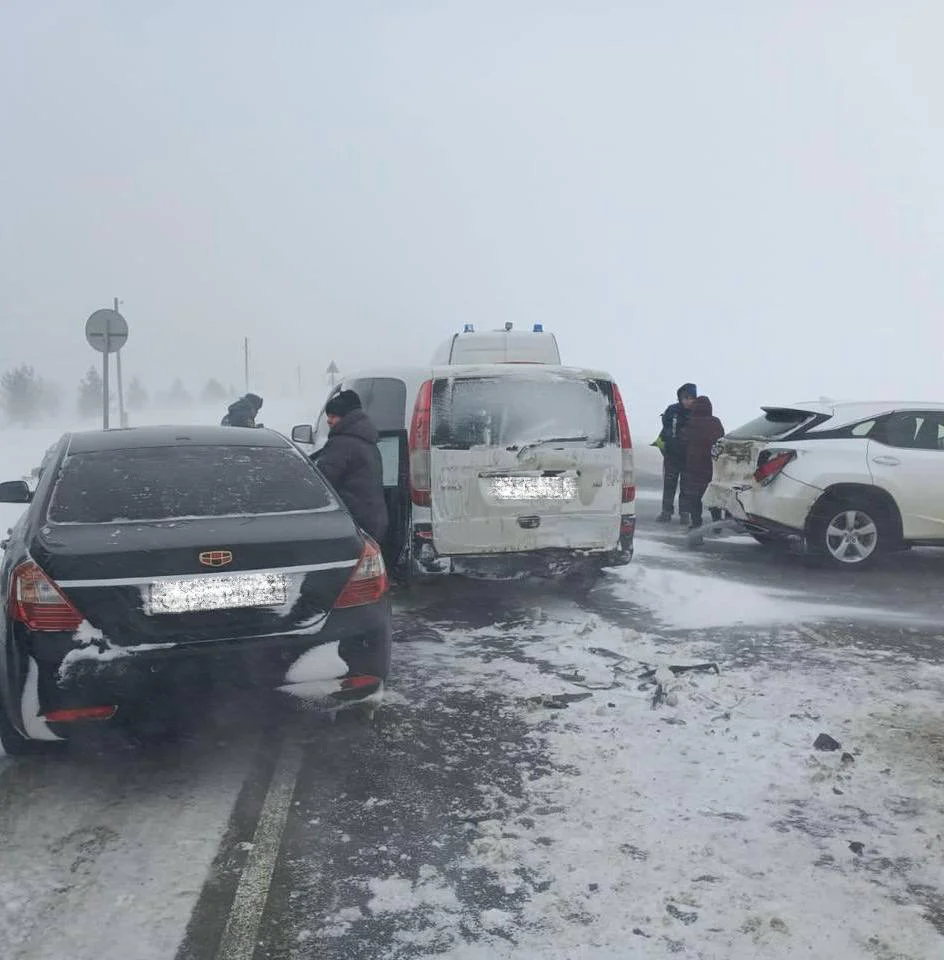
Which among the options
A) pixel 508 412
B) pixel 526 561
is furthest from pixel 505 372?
pixel 526 561

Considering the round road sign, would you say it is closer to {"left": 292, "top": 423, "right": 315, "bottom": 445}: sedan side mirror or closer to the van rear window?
{"left": 292, "top": 423, "right": 315, "bottom": 445}: sedan side mirror

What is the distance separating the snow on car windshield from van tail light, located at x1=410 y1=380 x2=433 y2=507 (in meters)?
0.05

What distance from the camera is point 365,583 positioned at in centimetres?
442

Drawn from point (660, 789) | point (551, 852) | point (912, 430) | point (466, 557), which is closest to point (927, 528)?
point (912, 430)

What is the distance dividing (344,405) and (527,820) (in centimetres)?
373

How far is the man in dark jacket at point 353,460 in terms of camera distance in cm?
680

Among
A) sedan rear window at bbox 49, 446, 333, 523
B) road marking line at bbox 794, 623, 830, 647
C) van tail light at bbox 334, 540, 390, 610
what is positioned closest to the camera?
van tail light at bbox 334, 540, 390, 610

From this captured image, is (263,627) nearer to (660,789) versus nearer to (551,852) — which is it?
(551,852)

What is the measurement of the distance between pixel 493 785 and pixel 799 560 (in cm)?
685

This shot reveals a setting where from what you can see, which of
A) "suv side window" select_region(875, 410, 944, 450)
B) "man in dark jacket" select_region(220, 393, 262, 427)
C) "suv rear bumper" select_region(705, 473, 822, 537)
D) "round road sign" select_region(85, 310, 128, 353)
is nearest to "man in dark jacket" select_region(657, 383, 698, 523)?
"suv rear bumper" select_region(705, 473, 822, 537)

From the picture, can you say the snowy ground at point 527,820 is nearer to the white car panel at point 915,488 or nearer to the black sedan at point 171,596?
the black sedan at point 171,596

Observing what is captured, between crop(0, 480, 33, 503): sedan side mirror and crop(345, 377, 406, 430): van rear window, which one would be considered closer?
crop(0, 480, 33, 503): sedan side mirror

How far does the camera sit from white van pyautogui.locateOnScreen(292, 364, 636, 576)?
282 inches

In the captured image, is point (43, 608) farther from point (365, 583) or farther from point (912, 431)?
point (912, 431)
